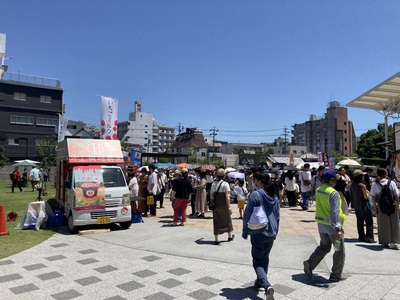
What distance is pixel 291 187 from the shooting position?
14.3m

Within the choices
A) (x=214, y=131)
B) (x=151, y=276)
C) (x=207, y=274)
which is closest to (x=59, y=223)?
(x=151, y=276)

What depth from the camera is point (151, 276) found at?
5113mm

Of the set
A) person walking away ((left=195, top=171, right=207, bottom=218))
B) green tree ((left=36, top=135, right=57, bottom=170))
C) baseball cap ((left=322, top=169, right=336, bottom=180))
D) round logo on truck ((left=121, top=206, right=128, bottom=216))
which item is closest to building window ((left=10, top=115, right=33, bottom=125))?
green tree ((left=36, top=135, right=57, bottom=170))

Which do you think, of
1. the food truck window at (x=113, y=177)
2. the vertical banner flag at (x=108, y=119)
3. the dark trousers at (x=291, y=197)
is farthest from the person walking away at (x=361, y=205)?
the vertical banner flag at (x=108, y=119)

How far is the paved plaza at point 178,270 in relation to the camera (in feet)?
14.5

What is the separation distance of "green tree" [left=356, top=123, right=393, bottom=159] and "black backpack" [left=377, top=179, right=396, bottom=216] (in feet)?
174

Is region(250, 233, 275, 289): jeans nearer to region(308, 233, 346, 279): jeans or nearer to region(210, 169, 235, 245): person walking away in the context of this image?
region(308, 233, 346, 279): jeans

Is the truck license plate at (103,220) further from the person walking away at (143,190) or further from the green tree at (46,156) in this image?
the green tree at (46,156)

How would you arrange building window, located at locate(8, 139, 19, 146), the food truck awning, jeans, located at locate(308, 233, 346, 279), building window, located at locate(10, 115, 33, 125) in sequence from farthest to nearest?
1. building window, located at locate(10, 115, 33, 125)
2. building window, located at locate(8, 139, 19, 146)
3. the food truck awning
4. jeans, located at locate(308, 233, 346, 279)

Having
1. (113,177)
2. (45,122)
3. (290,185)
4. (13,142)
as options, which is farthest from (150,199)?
(45,122)

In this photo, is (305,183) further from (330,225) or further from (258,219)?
(258,219)

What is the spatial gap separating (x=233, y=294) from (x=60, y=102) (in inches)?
1772

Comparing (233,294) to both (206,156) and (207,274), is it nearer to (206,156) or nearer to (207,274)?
(207,274)

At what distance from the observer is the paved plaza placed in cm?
442
